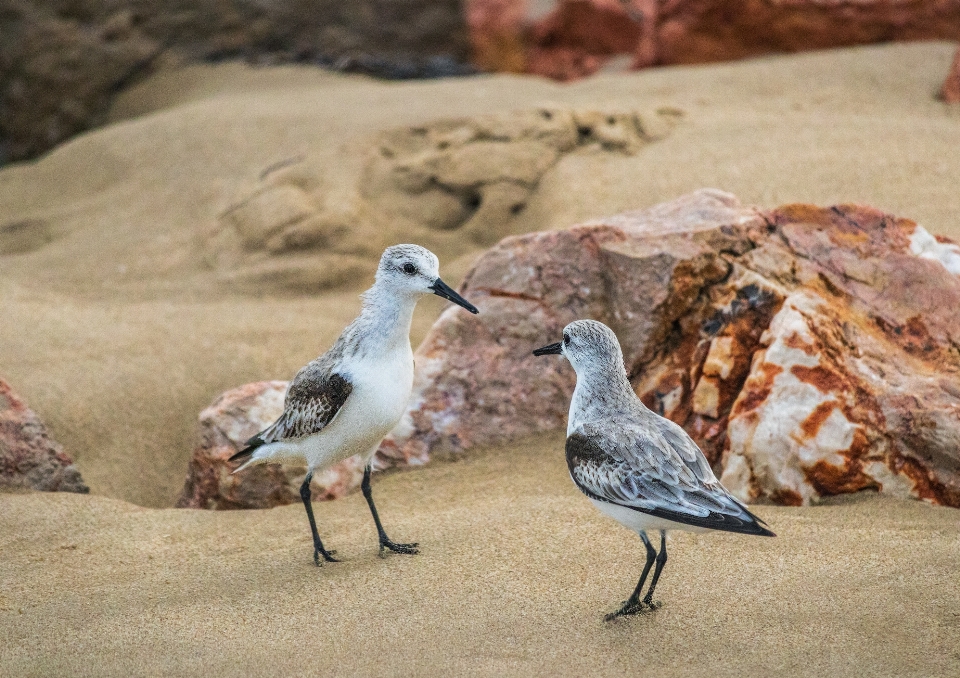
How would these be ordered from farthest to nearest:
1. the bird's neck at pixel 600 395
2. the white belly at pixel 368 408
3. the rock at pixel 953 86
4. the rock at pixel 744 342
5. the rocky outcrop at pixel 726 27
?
the rocky outcrop at pixel 726 27
the rock at pixel 953 86
the rock at pixel 744 342
the white belly at pixel 368 408
the bird's neck at pixel 600 395

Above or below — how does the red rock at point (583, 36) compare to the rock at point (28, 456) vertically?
above

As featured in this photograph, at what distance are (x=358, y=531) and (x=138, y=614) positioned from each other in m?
1.15

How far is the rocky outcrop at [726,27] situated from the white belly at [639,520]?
26.0ft

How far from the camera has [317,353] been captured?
667cm

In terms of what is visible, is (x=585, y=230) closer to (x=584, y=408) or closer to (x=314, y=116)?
(x=584, y=408)

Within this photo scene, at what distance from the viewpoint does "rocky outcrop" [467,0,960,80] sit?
398 inches

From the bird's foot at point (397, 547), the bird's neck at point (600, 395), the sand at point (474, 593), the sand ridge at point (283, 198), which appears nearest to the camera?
the sand at point (474, 593)

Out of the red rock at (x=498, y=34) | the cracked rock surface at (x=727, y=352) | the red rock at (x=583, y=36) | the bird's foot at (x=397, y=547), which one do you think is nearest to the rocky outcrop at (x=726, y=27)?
the red rock at (x=583, y=36)

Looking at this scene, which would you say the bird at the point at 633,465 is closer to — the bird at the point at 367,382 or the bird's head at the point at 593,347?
the bird's head at the point at 593,347

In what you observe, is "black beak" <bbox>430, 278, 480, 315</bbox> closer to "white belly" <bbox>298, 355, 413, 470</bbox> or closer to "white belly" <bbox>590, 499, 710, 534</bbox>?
"white belly" <bbox>298, 355, 413, 470</bbox>

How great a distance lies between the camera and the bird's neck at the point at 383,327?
4582 millimetres

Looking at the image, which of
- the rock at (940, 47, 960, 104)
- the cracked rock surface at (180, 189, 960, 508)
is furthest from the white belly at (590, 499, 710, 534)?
the rock at (940, 47, 960, 104)

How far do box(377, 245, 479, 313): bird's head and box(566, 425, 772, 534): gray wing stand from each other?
3.20ft

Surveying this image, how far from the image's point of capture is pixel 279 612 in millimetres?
3977
